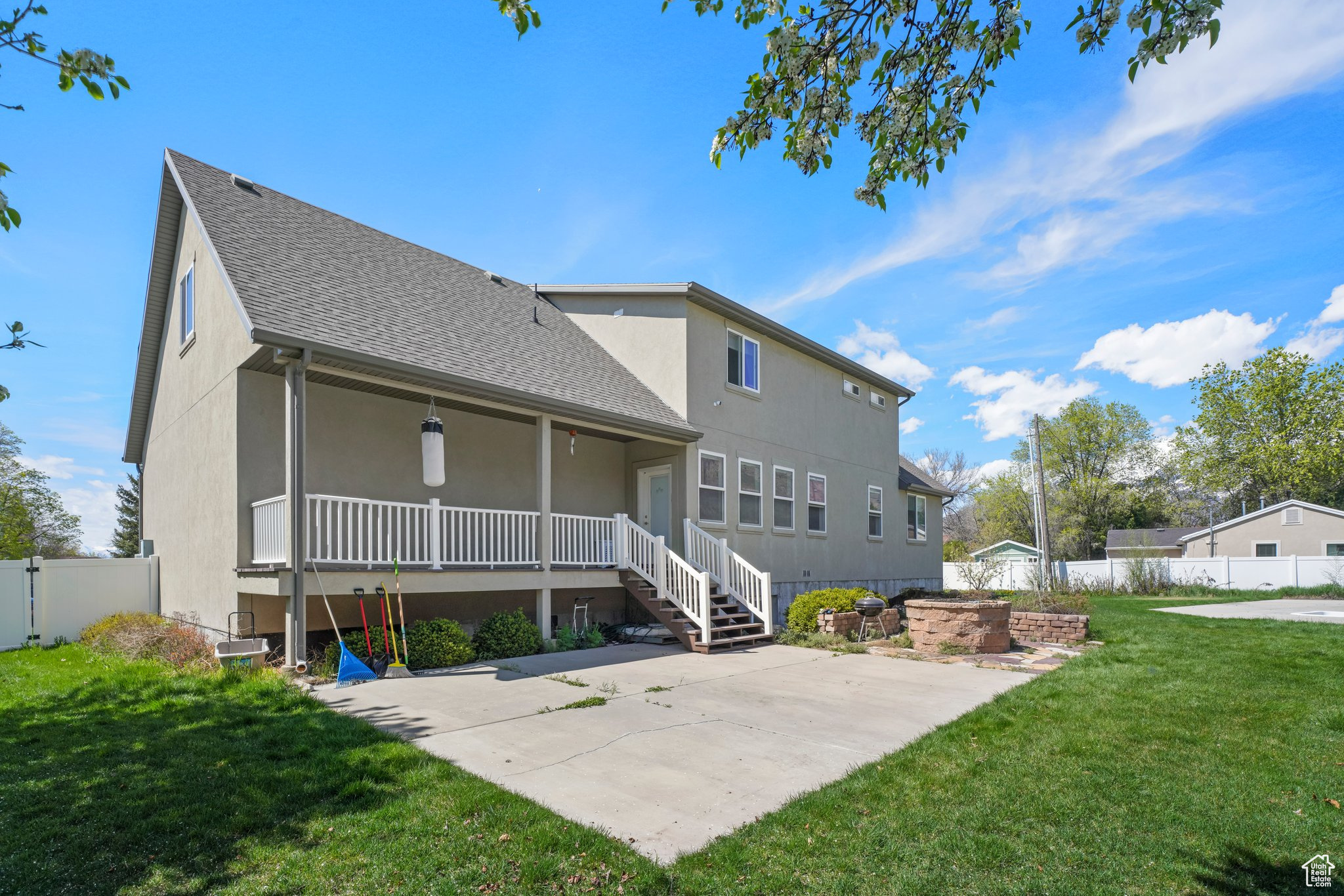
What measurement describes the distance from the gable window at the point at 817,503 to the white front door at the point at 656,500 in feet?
13.7

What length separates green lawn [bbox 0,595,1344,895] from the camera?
10.9ft

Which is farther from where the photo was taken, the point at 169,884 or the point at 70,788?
the point at 70,788

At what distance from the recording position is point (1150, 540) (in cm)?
3612

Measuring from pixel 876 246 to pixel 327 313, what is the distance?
8238mm

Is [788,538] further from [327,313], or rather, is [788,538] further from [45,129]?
[45,129]

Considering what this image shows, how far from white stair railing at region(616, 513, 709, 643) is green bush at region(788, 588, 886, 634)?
215 centimetres

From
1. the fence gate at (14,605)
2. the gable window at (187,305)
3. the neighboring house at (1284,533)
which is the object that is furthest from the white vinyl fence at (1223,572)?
the fence gate at (14,605)

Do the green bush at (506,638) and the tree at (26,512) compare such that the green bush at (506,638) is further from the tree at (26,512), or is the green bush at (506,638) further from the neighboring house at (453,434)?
the tree at (26,512)

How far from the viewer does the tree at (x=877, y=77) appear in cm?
404

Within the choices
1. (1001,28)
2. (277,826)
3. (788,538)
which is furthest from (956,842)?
(788,538)

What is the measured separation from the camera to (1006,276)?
1589 cm

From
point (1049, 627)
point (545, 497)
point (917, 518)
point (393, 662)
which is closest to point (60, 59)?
point (393, 662)

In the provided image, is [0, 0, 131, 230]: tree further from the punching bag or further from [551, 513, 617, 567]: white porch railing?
[551, 513, 617, 567]: white porch railing

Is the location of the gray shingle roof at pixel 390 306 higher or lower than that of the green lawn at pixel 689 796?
higher
